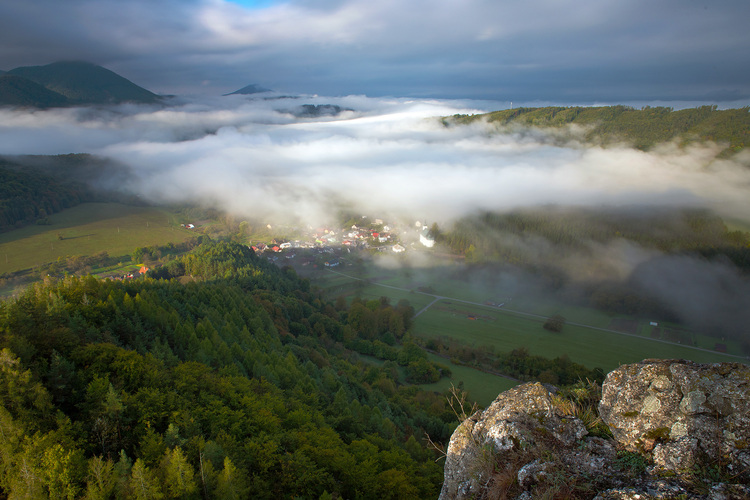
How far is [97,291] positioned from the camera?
3022cm

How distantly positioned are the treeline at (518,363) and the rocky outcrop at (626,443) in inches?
1564

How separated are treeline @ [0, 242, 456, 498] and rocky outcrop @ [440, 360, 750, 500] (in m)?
8.24

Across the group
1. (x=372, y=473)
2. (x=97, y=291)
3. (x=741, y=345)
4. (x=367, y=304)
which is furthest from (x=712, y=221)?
(x=97, y=291)

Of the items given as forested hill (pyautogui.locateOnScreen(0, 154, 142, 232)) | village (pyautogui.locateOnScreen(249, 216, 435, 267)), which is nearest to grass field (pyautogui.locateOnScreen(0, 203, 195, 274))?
forested hill (pyautogui.locateOnScreen(0, 154, 142, 232))

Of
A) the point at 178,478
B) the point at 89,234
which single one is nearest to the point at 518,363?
the point at 178,478

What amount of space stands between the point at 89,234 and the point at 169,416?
109 m

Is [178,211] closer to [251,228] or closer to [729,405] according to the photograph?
[251,228]

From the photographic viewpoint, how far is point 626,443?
7.87 m

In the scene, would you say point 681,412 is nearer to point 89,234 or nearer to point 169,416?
point 169,416

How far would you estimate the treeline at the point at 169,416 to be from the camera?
1176cm

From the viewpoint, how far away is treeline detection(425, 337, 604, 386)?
46944 mm

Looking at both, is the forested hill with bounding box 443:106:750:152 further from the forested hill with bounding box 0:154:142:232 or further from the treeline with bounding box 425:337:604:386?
the forested hill with bounding box 0:154:142:232

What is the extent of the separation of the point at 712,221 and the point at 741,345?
61.1m

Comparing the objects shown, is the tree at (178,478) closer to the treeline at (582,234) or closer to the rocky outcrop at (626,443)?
the rocky outcrop at (626,443)
